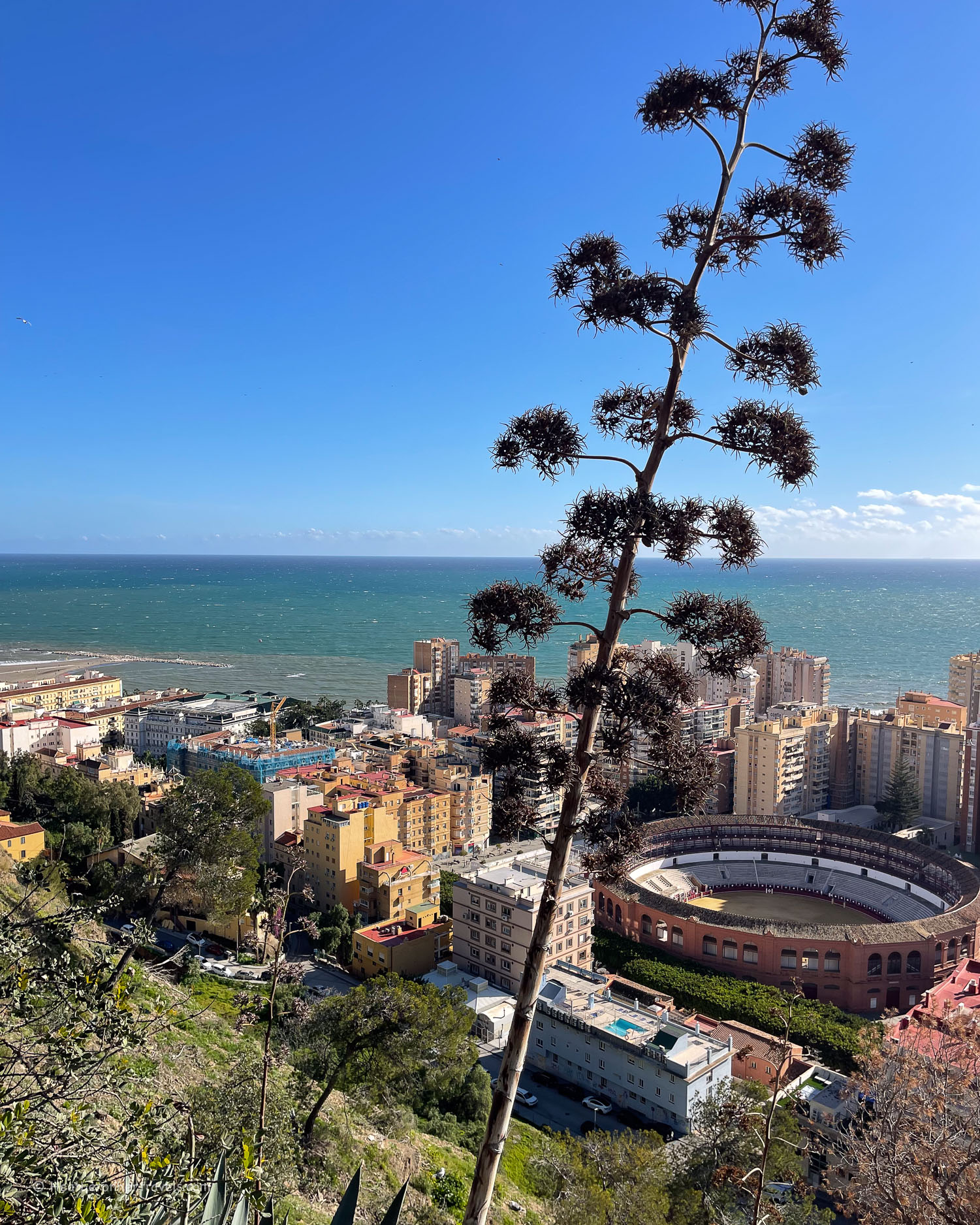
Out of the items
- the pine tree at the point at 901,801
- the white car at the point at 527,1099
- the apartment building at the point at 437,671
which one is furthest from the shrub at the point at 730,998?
the apartment building at the point at 437,671

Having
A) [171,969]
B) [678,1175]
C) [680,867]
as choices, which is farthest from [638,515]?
[680,867]

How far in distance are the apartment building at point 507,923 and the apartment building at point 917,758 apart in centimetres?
1673

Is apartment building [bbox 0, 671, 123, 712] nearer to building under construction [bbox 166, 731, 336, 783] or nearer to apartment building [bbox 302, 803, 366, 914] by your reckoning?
building under construction [bbox 166, 731, 336, 783]

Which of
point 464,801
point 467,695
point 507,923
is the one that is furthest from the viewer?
point 467,695

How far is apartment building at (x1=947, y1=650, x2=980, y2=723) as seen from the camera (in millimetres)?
31031

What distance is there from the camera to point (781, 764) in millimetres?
27094

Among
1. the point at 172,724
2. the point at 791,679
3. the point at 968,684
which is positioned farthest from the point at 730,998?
the point at 172,724

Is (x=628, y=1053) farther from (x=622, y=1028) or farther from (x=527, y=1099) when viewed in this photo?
(x=527, y=1099)

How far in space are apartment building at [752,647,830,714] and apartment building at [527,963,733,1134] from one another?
2448 centimetres

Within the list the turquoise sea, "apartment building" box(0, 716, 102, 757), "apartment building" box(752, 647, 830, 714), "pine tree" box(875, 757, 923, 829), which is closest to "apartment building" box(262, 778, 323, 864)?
"apartment building" box(0, 716, 102, 757)

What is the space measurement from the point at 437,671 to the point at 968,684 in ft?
77.3

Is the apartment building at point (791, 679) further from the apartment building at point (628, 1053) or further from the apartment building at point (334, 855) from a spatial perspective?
the apartment building at point (628, 1053)

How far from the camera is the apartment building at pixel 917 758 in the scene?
2741 centimetres

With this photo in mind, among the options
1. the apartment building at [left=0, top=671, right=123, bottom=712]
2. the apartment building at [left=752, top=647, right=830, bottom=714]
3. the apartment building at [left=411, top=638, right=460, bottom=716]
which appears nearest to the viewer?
the apartment building at [left=752, top=647, right=830, bottom=714]
